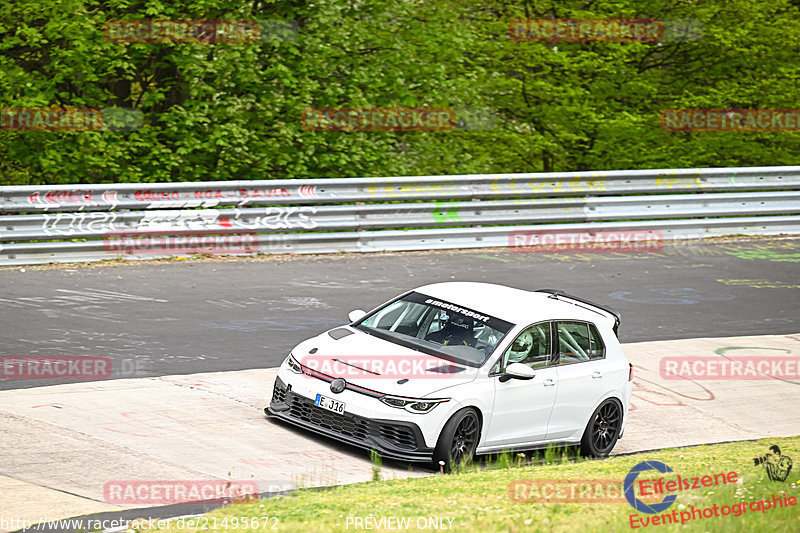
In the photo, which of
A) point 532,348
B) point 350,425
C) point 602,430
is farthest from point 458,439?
point 602,430

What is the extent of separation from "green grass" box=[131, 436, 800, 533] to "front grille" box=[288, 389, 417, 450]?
601mm

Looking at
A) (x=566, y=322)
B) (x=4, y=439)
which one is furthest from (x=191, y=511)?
(x=566, y=322)

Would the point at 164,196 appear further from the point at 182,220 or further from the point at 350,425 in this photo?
the point at 350,425

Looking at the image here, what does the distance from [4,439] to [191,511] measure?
2.34 m

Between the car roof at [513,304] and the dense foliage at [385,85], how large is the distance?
8.75 m

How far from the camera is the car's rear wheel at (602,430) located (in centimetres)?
1053

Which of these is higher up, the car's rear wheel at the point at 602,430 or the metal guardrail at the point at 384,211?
the metal guardrail at the point at 384,211

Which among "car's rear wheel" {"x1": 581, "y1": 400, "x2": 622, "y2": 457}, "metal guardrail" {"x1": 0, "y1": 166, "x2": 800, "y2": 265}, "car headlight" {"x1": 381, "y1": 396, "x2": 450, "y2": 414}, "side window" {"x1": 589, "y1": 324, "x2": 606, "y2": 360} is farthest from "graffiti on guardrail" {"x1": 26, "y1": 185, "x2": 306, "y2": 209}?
"car headlight" {"x1": 381, "y1": 396, "x2": 450, "y2": 414}

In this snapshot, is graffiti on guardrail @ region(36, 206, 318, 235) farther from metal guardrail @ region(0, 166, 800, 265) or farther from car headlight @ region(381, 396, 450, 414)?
car headlight @ region(381, 396, 450, 414)

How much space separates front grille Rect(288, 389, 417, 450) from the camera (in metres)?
9.14

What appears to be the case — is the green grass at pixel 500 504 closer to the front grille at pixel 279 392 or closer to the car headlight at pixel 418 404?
the car headlight at pixel 418 404

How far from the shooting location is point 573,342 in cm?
1052

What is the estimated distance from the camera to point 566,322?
34.4 feet

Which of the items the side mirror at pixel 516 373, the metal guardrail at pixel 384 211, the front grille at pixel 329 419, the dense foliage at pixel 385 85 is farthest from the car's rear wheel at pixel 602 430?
the dense foliage at pixel 385 85
